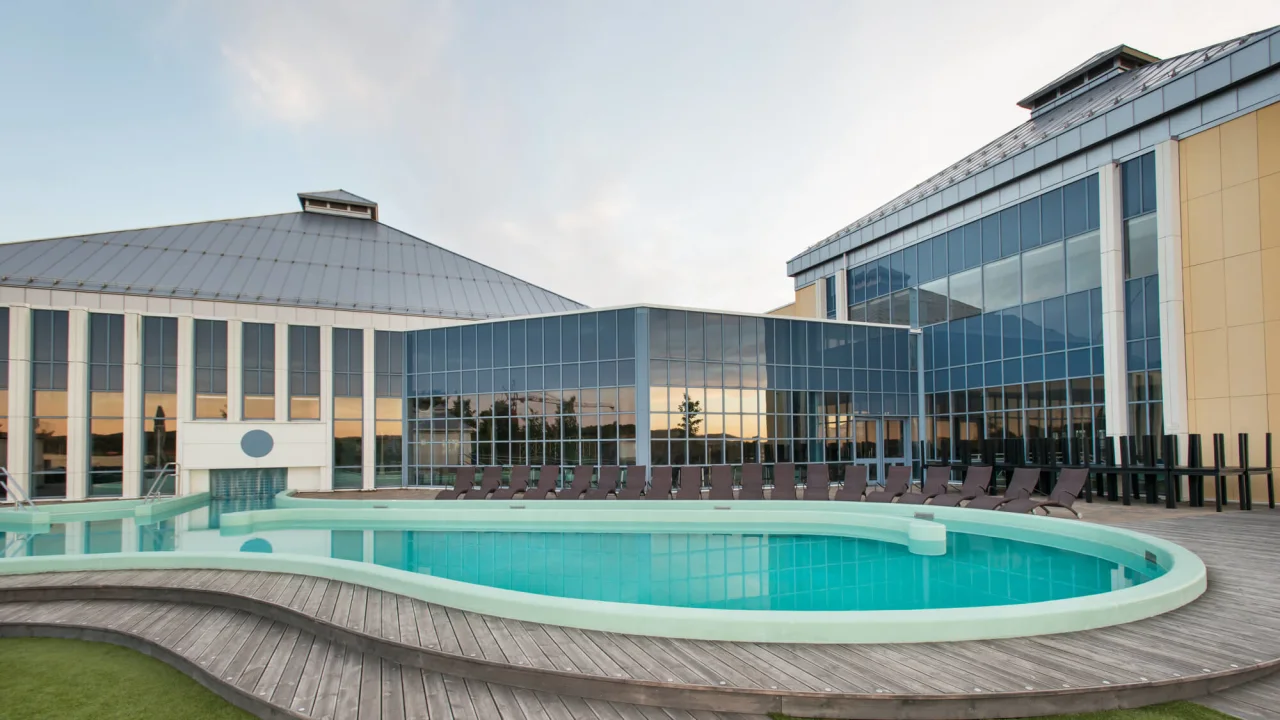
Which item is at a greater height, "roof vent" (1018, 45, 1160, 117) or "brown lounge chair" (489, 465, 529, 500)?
"roof vent" (1018, 45, 1160, 117)

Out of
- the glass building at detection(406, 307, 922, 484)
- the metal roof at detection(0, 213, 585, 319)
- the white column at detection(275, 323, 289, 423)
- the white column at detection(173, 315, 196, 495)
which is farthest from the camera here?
the white column at detection(275, 323, 289, 423)

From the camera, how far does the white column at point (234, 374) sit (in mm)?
23547

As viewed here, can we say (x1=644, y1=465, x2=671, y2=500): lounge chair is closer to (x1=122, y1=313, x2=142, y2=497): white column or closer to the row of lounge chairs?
the row of lounge chairs

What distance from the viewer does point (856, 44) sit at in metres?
18.9

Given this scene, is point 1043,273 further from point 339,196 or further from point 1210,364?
point 339,196

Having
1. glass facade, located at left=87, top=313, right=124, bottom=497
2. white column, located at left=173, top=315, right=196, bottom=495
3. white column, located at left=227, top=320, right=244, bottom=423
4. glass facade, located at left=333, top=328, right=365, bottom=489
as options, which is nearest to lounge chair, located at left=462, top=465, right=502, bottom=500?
glass facade, located at left=333, top=328, right=365, bottom=489

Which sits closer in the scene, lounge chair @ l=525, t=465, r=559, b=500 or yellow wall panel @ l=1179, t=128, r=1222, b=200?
yellow wall panel @ l=1179, t=128, r=1222, b=200

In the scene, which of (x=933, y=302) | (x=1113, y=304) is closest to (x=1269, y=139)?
(x=1113, y=304)

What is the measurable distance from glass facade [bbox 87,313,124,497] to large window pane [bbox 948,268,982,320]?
26938 millimetres

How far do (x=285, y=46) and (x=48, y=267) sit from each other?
12.1 metres

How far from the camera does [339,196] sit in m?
34.0

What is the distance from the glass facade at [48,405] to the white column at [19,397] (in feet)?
0.44

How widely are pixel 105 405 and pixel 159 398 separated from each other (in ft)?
4.76

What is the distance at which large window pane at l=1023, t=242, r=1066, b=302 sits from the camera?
19.6 metres
